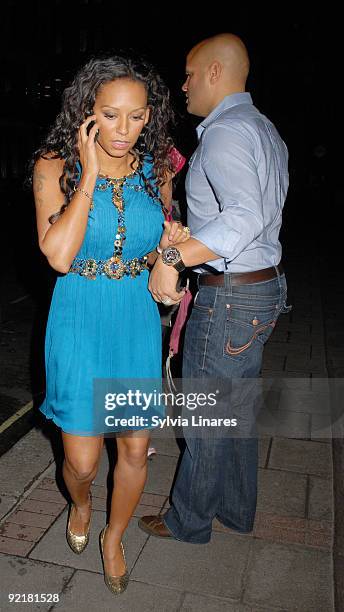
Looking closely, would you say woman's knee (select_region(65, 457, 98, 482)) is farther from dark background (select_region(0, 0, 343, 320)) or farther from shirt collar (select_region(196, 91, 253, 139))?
dark background (select_region(0, 0, 343, 320))

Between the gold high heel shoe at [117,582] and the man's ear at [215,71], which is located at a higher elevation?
the man's ear at [215,71]

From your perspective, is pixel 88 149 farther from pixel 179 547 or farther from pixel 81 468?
pixel 179 547

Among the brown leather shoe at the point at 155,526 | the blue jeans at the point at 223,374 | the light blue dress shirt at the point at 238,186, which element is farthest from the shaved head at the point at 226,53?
the brown leather shoe at the point at 155,526

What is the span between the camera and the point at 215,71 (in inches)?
94.8

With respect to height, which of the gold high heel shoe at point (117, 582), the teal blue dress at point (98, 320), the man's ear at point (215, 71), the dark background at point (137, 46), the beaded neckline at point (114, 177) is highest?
the dark background at point (137, 46)

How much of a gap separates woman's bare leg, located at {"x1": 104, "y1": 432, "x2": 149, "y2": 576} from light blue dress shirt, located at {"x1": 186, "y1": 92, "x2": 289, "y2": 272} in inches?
31.3

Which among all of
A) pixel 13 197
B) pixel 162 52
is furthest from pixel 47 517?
pixel 162 52

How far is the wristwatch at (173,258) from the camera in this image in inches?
86.0

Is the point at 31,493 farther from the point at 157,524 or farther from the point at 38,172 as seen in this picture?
the point at 38,172

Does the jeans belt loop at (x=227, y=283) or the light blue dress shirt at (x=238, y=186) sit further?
the jeans belt loop at (x=227, y=283)

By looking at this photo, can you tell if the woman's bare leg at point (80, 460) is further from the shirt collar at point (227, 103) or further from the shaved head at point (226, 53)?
the shaved head at point (226, 53)

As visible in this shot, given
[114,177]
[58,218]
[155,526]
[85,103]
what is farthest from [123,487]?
[85,103]

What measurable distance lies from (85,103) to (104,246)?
55cm

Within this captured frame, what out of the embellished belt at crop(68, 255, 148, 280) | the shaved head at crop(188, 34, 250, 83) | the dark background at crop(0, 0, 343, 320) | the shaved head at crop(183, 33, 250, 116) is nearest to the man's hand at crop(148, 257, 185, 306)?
the embellished belt at crop(68, 255, 148, 280)
